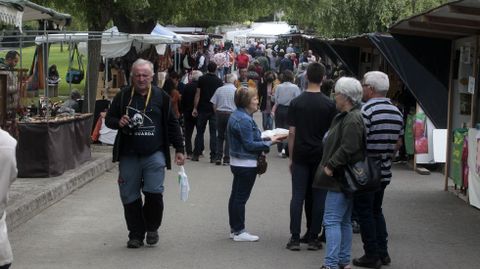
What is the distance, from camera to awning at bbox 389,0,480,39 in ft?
27.8

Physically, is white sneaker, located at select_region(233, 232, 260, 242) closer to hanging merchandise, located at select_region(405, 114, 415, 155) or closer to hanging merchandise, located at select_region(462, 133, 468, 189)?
hanging merchandise, located at select_region(462, 133, 468, 189)

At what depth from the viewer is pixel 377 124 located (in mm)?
7188

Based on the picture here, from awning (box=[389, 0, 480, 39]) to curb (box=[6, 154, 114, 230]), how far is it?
4.81 m

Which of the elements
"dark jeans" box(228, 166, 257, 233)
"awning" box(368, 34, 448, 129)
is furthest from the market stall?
"dark jeans" box(228, 166, 257, 233)

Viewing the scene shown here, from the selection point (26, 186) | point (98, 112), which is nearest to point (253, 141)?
point (26, 186)

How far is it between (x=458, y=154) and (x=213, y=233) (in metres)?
4.10

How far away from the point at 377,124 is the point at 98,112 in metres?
10.1

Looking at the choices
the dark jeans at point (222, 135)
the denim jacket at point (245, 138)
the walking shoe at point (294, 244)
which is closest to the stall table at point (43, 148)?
the dark jeans at point (222, 135)

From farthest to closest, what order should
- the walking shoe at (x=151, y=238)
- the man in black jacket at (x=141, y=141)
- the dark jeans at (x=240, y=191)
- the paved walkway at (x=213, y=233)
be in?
the dark jeans at (x=240, y=191)
the walking shoe at (x=151, y=238)
the man in black jacket at (x=141, y=141)
the paved walkway at (x=213, y=233)

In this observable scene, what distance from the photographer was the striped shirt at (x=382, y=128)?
7.16 metres

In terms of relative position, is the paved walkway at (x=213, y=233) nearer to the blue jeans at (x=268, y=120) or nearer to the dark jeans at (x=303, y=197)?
the dark jeans at (x=303, y=197)

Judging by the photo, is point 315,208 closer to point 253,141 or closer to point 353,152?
point 253,141

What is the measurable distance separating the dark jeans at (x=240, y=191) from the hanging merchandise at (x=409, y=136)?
6.75 metres

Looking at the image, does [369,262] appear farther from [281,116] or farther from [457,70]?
[281,116]
